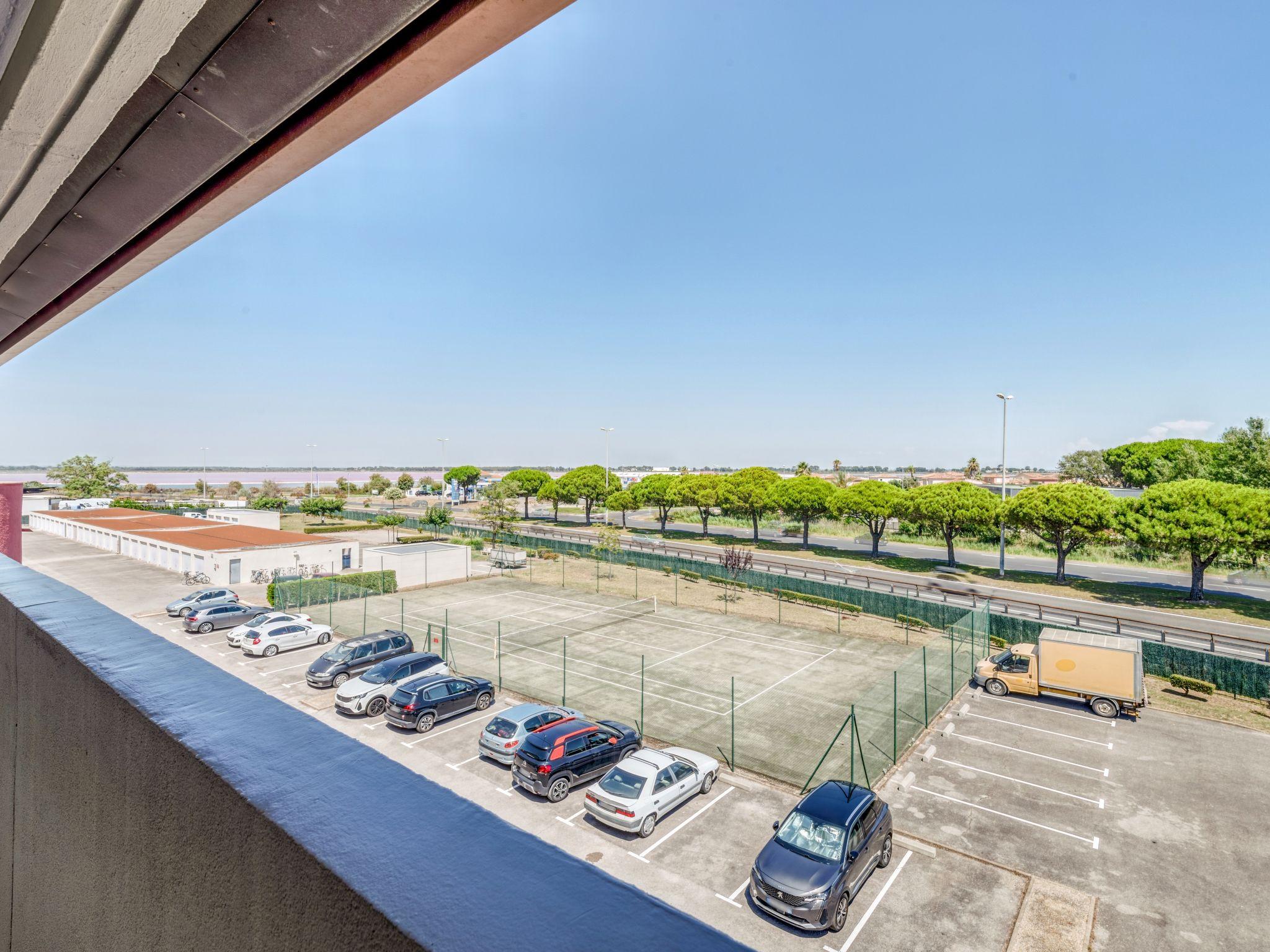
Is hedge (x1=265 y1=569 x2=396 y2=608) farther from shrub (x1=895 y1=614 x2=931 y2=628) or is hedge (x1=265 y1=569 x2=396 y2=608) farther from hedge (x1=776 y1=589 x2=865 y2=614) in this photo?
shrub (x1=895 y1=614 x2=931 y2=628)

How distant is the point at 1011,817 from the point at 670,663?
10440mm

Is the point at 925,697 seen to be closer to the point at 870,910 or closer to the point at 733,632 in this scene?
the point at 870,910

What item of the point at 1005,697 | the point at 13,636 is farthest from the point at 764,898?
the point at 1005,697

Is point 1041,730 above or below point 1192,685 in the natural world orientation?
below

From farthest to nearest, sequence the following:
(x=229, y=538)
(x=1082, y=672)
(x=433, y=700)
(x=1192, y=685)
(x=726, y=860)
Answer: (x=229, y=538) → (x=1192, y=685) → (x=1082, y=672) → (x=433, y=700) → (x=726, y=860)

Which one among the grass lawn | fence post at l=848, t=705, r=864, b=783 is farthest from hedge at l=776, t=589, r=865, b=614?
fence post at l=848, t=705, r=864, b=783

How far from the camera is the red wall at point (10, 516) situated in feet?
20.4

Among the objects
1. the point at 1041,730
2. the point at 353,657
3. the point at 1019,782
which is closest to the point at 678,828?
the point at 1019,782

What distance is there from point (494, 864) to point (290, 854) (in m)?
0.32

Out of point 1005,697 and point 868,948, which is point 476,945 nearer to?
point 868,948

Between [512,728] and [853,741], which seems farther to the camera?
[512,728]

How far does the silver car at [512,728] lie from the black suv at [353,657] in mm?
5397

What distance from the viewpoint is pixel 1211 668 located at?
736 inches

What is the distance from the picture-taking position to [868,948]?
834 cm
